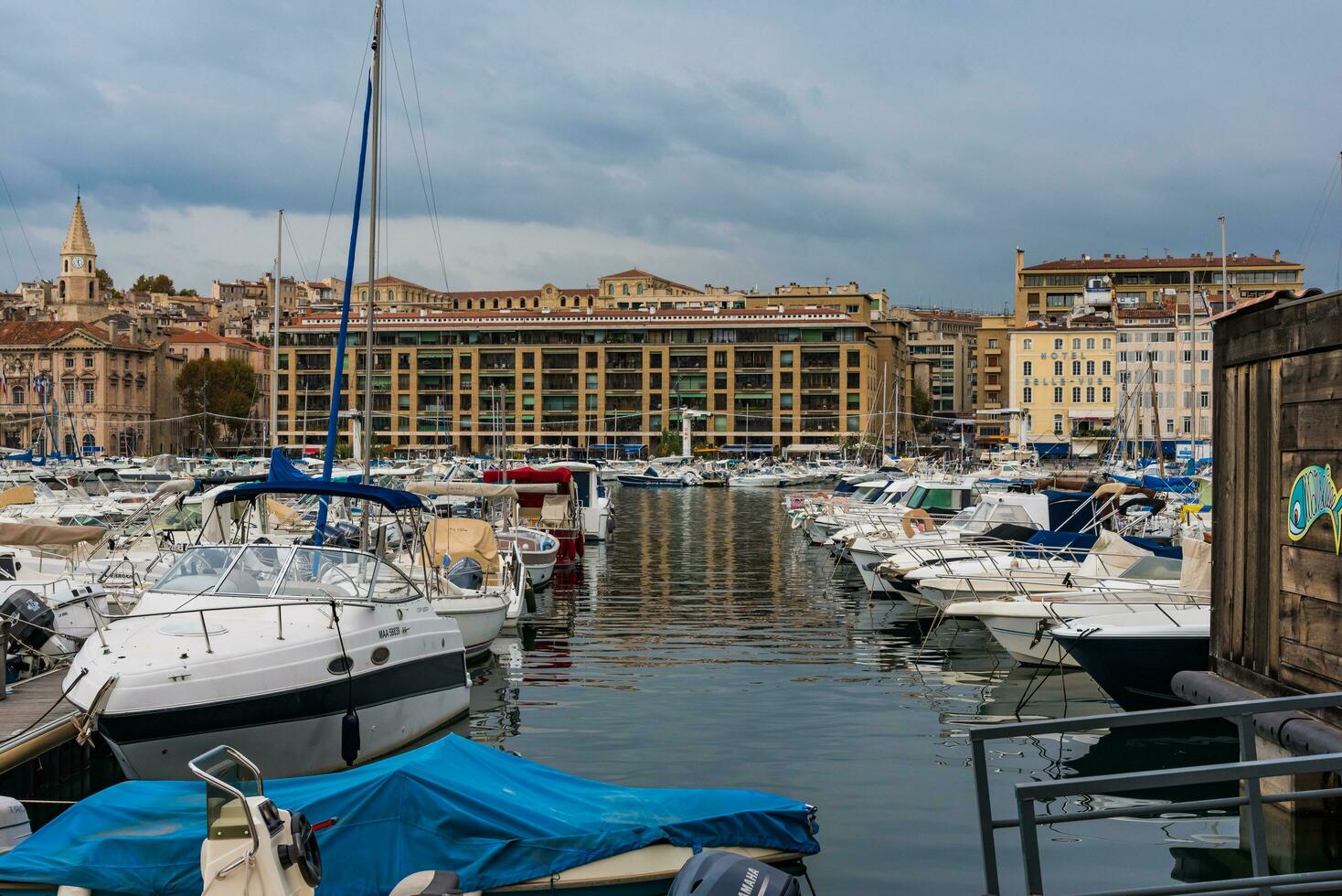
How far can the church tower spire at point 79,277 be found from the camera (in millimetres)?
176625

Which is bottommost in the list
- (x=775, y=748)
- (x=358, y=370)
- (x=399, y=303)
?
(x=775, y=748)

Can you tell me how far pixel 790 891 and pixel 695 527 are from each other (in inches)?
2070

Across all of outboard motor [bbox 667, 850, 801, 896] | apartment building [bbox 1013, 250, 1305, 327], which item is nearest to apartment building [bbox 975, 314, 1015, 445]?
apartment building [bbox 1013, 250, 1305, 327]

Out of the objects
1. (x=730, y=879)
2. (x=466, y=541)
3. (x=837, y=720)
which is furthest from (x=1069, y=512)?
(x=730, y=879)

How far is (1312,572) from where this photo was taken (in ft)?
38.5

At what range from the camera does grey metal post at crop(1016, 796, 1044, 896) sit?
273 inches

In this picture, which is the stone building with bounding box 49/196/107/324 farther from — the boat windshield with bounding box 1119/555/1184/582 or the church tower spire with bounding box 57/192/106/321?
the boat windshield with bounding box 1119/555/1184/582

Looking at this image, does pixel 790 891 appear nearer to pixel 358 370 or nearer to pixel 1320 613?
pixel 1320 613

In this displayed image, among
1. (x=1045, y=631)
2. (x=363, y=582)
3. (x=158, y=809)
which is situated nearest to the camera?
(x=158, y=809)

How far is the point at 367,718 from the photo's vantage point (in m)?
15.1

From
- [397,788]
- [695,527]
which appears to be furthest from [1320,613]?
[695,527]

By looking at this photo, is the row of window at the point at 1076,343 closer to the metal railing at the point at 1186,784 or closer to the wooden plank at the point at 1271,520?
the wooden plank at the point at 1271,520

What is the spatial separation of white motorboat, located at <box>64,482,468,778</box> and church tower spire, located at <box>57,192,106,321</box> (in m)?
174

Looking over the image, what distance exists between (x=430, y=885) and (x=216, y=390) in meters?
160
